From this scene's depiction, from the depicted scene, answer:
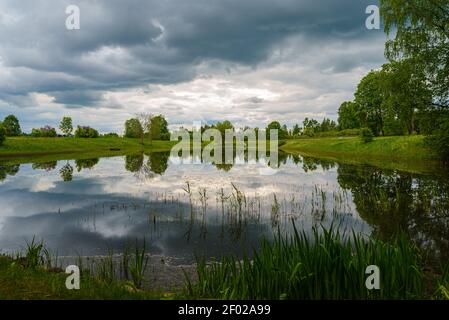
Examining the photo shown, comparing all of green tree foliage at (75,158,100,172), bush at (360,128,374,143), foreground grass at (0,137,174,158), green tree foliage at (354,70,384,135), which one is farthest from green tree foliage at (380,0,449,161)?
foreground grass at (0,137,174,158)

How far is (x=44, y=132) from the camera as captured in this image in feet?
302

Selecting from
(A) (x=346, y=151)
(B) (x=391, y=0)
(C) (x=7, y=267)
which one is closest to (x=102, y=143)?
(A) (x=346, y=151)

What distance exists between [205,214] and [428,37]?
26509 millimetres

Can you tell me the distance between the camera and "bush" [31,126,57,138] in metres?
90.7

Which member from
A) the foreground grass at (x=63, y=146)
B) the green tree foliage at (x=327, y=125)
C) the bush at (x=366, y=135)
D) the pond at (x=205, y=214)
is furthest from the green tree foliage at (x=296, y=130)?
the pond at (x=205, y=214)

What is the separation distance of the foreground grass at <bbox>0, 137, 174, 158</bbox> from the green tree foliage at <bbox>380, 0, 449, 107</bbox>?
6070 cm

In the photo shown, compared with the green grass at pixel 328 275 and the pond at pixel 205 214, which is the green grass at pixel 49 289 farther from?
the pond at pixel 205 214

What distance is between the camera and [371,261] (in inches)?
249

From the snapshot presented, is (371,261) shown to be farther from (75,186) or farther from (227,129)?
(227,129)

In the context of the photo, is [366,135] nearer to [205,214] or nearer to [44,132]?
[205,214]

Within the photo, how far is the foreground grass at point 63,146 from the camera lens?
60.7m

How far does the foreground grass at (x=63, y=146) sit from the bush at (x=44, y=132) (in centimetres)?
1297

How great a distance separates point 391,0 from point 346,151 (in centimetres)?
3411
